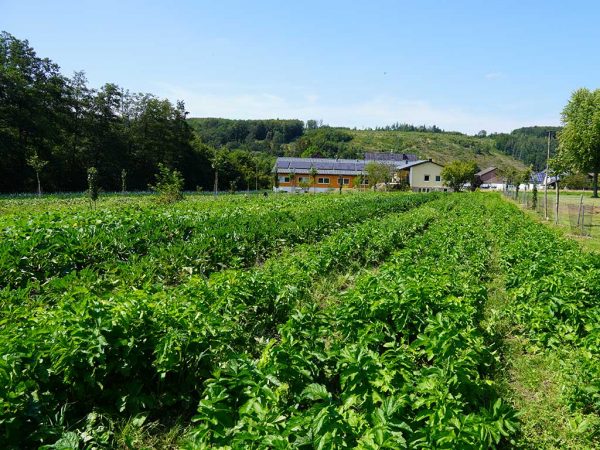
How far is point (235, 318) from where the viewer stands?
4.57 metres

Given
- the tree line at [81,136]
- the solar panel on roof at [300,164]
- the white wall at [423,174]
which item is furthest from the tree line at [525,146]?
the tree line at [81,136]

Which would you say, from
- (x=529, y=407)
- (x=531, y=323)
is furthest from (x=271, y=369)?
(x=531, y=323)

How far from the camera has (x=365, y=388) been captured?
3.33m

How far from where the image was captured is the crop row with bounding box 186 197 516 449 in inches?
104

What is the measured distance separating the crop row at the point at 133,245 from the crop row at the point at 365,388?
160 inches

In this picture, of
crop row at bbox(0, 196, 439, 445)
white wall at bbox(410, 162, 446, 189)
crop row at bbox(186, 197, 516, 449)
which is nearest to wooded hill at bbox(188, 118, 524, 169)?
white wall at bbox(410, 162, 446, 189)

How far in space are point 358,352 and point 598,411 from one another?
2656 millimetres

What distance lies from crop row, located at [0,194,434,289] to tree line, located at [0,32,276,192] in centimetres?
2762

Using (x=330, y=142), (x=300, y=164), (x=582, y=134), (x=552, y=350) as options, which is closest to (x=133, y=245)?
(x=552, y=350)

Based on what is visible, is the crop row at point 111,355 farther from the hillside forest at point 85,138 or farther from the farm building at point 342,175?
the farm building at point 342,175

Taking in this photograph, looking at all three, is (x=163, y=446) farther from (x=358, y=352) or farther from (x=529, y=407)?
(x=529, y=407)

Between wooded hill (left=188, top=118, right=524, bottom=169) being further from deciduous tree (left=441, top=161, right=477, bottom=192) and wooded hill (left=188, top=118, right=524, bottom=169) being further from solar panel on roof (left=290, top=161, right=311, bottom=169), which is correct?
deciduous tree (left=441, top=161, right=477, bottom=192)

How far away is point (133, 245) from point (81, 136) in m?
49.4

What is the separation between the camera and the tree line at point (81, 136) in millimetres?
40125
